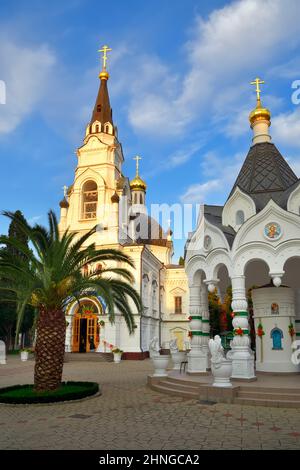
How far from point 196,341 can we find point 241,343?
2539 millimetres

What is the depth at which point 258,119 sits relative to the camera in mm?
16906

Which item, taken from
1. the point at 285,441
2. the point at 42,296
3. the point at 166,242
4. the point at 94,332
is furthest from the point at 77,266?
the point at 166,242

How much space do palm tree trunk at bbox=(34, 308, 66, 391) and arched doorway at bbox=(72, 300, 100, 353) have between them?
58.6ft

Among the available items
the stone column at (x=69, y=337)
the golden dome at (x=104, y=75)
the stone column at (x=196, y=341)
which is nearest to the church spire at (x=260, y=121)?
the stone column at (x=196, y=341)

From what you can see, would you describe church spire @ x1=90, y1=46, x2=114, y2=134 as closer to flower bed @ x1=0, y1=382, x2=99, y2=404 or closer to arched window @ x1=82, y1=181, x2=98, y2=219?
arched window @ x1=82, y1=181, x2=98, y2=219

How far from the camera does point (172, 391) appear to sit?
467 inches

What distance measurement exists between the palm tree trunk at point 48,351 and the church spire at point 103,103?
26955 mm

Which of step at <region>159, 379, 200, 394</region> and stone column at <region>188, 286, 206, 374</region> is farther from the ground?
stone column at <region>188, 286, 206, 374</region>

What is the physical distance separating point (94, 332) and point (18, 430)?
2228 cm

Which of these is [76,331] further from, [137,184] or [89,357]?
[137,184]

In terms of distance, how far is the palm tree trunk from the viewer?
11.3m

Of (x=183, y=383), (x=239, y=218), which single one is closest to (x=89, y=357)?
(x=183, y=383)

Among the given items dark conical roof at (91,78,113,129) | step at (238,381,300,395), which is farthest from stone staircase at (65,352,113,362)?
dark conical roof at (91,78,113,129)

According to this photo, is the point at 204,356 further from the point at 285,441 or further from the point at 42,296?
the point at 285,441
